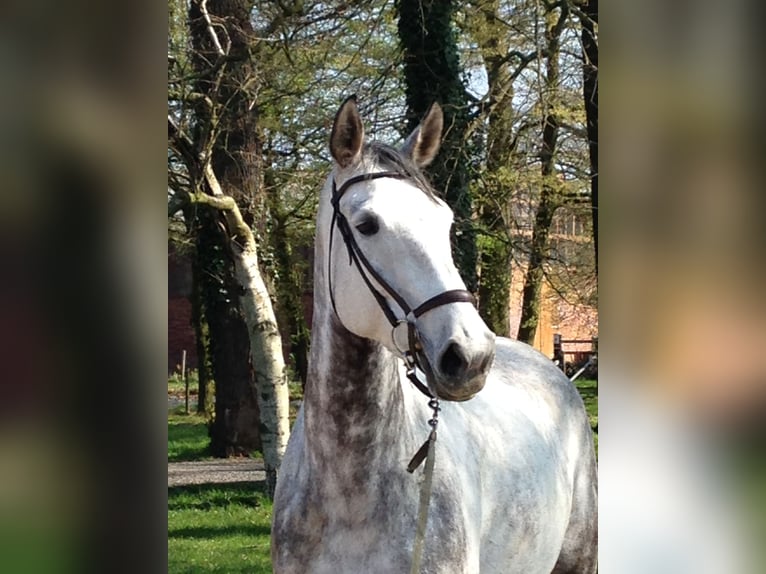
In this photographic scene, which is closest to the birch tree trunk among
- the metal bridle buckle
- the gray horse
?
the gray horse

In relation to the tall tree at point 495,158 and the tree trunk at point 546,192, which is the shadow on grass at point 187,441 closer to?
the tall tree at point 495,158

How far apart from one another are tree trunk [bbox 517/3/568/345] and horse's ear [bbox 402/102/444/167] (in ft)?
4.22

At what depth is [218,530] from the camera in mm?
3176

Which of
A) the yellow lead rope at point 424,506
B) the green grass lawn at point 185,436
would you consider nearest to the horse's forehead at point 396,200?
the yellow lead rope at point 424,506

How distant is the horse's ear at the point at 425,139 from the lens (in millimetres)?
2051

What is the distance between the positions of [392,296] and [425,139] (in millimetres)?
528

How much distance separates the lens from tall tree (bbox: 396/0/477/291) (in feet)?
10.4

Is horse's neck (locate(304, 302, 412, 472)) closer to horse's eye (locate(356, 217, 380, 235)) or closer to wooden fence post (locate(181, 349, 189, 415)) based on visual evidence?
horse's eye (locate(356, 217, 380, 235))

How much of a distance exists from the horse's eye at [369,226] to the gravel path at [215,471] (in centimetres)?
163

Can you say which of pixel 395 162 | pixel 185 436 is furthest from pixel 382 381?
pixel 185 436

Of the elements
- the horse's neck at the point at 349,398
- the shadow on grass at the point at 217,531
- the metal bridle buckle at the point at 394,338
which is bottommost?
the shadow on grass at the point at 217,531

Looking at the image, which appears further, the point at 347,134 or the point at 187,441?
the point at 187,441

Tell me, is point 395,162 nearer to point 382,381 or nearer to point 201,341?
point 382,381
